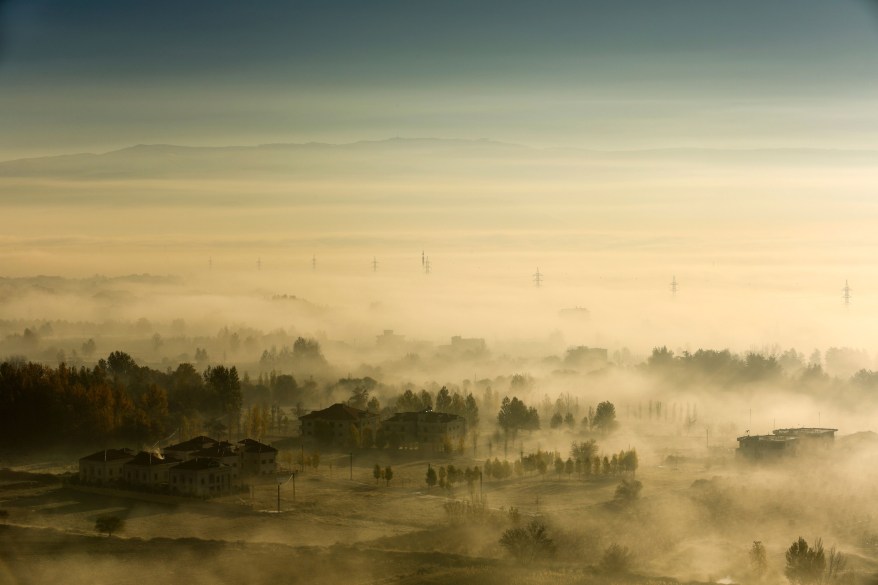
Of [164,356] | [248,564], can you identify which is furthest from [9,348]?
[248,564]

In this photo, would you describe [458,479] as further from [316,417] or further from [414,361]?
[414,361]

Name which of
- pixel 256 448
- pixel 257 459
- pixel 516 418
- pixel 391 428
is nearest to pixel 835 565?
pixel 257 459

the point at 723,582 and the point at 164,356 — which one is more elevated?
the point at 164,356

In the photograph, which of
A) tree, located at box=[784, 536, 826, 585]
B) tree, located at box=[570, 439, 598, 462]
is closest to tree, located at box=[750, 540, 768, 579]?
tree, located at box=[784, 536, 826, 585]

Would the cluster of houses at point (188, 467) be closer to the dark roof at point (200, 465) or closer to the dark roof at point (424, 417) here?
the dark roof at point (200, 465)

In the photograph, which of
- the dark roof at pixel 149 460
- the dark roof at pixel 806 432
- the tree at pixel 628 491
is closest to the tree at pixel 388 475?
the dark roof at pixel 149 460

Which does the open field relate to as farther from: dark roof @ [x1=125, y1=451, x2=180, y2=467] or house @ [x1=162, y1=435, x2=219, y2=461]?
house @ [x1=162, y1=435, x2=219, y2=461]
